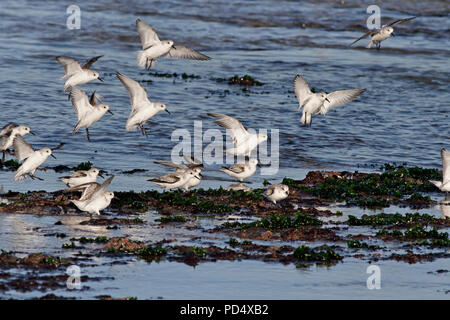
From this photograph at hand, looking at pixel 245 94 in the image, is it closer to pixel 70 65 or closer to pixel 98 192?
pixel 70 65

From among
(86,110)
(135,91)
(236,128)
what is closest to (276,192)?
(236,128)

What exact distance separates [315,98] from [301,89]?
407 mm

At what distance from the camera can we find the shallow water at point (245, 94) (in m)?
9.72

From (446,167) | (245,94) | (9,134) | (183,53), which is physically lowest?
(446,167)

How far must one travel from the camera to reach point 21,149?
13914 mm

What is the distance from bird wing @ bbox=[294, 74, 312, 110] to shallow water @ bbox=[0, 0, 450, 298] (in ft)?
4.53

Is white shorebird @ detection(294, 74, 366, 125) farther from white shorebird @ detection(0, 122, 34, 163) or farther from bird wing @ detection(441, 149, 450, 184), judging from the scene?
white shorebird @ detection(0, 122, 34, 163)

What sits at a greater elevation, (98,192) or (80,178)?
(80,178)

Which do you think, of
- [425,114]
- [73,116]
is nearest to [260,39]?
[425,114]

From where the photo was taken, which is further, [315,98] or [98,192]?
[315,98]

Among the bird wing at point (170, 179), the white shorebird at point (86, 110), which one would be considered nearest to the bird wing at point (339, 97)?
the bird wing at point (170, 179)

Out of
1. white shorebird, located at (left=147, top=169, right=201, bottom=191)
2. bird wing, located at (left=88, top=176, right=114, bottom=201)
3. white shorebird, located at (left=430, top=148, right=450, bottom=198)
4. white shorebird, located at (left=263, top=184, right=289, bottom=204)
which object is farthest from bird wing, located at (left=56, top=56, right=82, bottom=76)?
white shorebird, located at (left=430, top=148, right=450, bottom=198)
